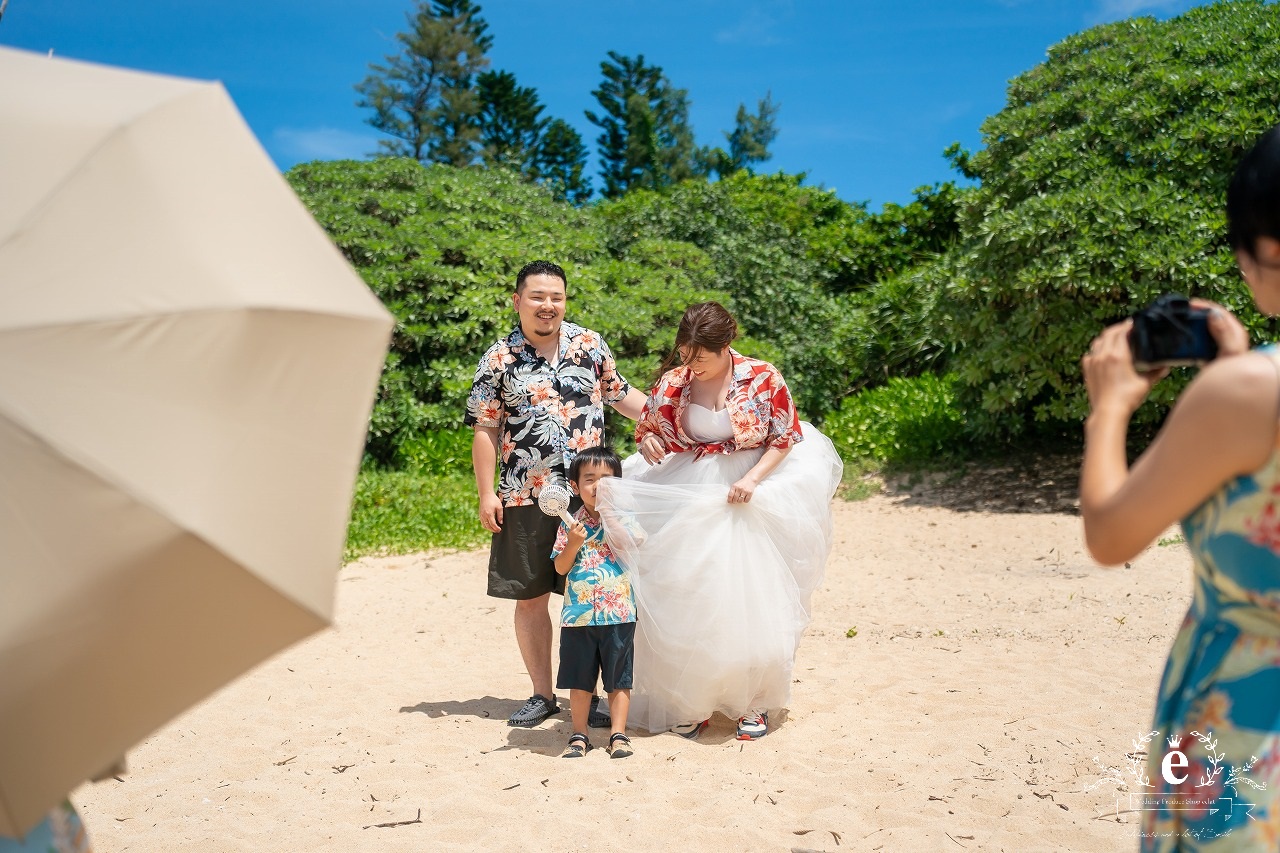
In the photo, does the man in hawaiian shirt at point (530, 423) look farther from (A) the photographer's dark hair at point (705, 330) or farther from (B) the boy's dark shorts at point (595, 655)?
(A) the photographer's dark hair at point (705, 330)

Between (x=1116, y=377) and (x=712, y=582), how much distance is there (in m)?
2.85

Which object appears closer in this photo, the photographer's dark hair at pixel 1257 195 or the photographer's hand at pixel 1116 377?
the photographer's dark hair at pixel 1257 195

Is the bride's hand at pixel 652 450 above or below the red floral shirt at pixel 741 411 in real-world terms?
below

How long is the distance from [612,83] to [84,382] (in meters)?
37.4

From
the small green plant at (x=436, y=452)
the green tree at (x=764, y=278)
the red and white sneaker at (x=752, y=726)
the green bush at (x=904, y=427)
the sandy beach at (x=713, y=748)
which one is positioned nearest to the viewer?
the sandy beach at (x=713, y=748)

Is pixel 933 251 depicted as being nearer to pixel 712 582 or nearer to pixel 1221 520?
pixel 712 582

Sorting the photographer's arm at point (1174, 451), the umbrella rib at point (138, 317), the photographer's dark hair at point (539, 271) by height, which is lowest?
the photographer's arm at point (1174, 451)

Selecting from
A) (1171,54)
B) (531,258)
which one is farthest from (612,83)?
(1171,54)

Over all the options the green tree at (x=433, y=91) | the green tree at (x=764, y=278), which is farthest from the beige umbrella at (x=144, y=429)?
the green tree at (x=433, y=91)

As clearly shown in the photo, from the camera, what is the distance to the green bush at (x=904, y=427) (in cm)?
1188

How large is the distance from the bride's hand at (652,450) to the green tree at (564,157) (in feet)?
102

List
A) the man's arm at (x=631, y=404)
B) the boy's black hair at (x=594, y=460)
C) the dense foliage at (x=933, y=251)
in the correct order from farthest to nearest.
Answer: the dense foliage at (x=933, y=251) < the man's arm at (x=631, y=404) < the boy's black hair at (x=594, y=460)

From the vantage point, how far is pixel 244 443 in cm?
166

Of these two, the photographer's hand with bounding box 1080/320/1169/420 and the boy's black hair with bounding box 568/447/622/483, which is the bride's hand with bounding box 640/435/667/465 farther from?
the photographer's hand with bounding box 1080/320/1169/420
